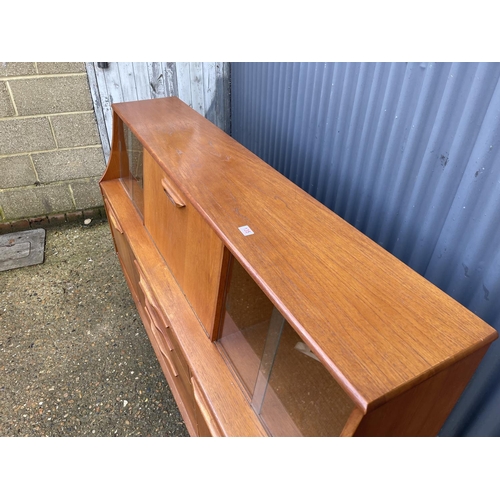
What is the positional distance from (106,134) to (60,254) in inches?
45.2

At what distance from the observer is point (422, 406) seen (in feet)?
2.92

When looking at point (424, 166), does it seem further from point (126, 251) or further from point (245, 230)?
point (126, 251)

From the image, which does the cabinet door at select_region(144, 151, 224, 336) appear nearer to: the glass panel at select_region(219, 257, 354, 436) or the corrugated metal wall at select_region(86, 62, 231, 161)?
the glass panel at select_region(219, 257, 354, 436)

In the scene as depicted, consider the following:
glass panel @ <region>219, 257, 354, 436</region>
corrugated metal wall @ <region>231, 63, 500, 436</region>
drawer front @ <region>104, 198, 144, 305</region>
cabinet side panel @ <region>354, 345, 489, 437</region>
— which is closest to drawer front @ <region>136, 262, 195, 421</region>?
glass panel @ <region>219, 257, 354, 436</region>

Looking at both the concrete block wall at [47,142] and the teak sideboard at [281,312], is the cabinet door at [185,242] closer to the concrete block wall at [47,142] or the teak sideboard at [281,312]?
the teak sideboard at [281,312]

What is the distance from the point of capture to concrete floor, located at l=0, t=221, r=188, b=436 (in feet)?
6.70

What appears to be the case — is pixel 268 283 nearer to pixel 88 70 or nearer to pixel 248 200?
pixel 248 200

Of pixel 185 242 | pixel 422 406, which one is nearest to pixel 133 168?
pixel 185 242

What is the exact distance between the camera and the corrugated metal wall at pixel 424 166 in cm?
113

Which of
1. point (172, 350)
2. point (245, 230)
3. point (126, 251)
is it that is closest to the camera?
point (245, 230)

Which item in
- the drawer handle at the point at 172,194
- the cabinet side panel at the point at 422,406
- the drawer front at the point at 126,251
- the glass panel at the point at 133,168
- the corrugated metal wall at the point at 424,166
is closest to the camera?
the cabinet side panel at the point at 422,406

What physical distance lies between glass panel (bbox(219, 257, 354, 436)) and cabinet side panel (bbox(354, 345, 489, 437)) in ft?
0.25

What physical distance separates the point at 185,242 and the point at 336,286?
694 mm

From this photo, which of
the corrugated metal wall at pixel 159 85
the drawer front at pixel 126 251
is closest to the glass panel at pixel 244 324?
the drawer front at pixel 126 251
